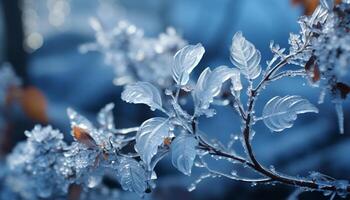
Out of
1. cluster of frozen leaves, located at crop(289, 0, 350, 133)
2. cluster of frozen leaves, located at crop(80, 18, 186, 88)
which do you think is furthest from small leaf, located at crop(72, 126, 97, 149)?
cluster of frozen leaves, located at crop(80, 18, 186, 88)

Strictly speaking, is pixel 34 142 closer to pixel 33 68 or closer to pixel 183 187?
pixel 183 187

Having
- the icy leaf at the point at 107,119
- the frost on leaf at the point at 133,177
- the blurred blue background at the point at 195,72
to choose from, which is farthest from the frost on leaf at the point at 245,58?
the blurred blue background at the point at 195,72

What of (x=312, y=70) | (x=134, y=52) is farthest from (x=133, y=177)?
(x=134, y=52)

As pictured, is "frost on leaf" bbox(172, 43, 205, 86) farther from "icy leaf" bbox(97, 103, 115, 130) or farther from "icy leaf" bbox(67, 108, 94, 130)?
"icy leaf" bbox(97, 103, 115, 130)

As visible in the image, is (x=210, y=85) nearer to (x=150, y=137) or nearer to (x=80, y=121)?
(x=150, y=137)

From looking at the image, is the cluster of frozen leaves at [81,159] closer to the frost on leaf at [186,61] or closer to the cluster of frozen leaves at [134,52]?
the frost on leaf at [186,61]

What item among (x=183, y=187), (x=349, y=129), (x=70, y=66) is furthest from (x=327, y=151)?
(x=70, y=66)
